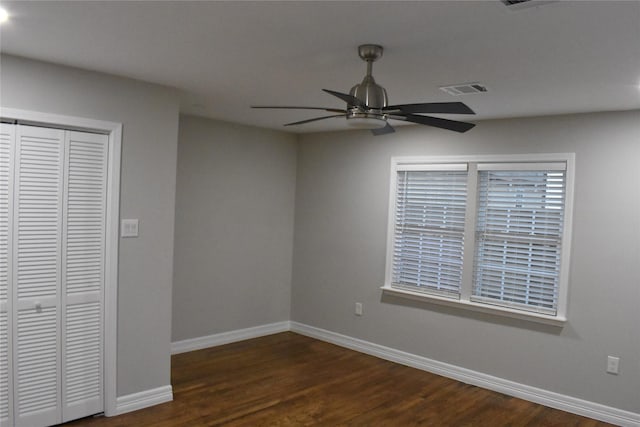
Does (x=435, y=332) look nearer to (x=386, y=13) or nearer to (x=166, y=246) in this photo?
(x=166, y=246)

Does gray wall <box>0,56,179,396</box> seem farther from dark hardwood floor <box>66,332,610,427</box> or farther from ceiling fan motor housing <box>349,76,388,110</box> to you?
ceiling fan motor housing <box>349,76,388,110</box>

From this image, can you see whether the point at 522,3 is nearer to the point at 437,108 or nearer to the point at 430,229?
the point at 437,108

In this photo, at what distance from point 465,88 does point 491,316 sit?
205 centimetres

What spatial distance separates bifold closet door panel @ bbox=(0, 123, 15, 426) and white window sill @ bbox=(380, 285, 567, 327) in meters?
3.21

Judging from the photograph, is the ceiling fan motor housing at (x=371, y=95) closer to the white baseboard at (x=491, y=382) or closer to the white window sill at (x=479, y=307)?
the white window sill at (x=479, y=307)

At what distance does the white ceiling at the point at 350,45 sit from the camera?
205cm

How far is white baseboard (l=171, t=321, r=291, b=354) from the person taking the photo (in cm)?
492

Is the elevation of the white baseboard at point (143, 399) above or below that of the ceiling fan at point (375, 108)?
below

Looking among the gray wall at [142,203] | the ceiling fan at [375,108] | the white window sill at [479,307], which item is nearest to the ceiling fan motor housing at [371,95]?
the ceiling fan at [375,108]

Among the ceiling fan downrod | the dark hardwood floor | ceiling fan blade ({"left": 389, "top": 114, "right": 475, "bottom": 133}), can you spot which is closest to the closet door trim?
the dark hardwood floor

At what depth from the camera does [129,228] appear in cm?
349

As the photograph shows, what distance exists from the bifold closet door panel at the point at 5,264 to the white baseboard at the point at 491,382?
124 inches

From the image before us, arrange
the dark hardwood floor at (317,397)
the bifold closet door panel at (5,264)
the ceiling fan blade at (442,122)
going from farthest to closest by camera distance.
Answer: the dark hardwood floor at (317,397) → the bifold closet door panel at (5,264) → the ceiling fan blade at (442,122)

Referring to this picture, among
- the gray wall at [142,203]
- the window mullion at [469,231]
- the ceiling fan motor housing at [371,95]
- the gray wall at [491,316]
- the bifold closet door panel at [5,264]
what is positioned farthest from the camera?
the window mullion at [469,231]
